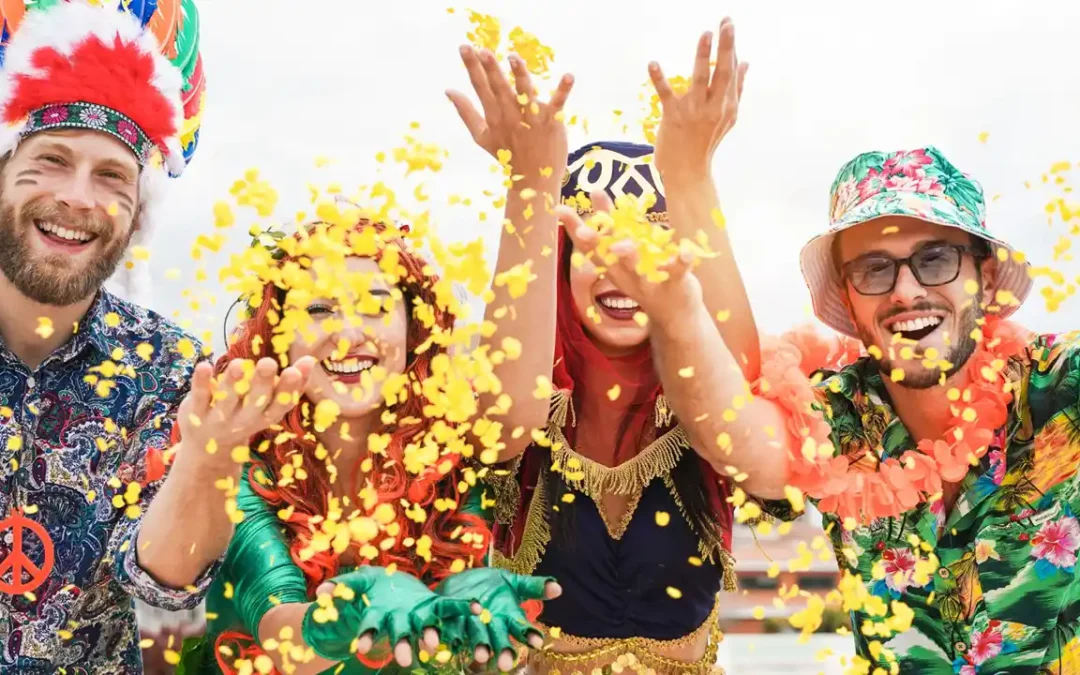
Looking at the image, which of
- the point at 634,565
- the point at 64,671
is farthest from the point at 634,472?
the point at 64,671

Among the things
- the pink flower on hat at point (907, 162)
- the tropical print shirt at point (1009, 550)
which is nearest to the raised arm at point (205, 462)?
the tropical print shirt at point (1009, 550)

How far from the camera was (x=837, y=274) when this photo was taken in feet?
9.84

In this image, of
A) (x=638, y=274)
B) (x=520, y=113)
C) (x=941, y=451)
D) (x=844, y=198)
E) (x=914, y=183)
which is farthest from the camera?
(x=844, y=198)

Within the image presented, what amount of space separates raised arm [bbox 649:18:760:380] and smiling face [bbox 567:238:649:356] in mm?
191

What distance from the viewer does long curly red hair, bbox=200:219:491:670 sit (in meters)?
2.58

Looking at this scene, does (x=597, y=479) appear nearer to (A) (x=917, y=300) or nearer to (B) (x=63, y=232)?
(A) (x=917, y=300)

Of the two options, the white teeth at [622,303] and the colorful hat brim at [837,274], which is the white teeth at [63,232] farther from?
the colorful hat brim at [837,274]

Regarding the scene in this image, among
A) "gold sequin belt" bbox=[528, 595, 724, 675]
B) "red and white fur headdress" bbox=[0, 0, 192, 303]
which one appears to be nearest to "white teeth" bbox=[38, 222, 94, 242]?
"red and white fur headdress" bbox=[0, 0, 192, 303]

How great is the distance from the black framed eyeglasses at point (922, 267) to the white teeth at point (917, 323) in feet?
0.29

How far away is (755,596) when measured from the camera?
2.92 metres

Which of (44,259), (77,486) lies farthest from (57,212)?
(77,486)

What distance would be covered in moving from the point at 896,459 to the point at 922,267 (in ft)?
1.64

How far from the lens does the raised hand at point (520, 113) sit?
102 inches

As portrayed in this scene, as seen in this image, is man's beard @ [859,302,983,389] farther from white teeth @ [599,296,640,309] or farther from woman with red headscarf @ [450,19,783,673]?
white teeth @ [599,296,640,309]
